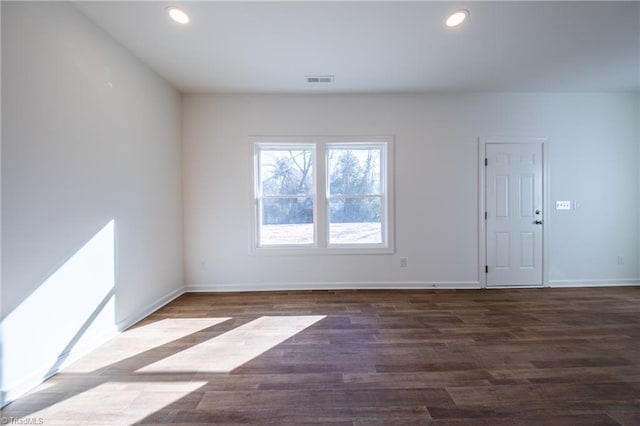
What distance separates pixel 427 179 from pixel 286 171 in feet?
6.59

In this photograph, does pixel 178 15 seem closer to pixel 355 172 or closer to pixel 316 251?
pixel 355 172

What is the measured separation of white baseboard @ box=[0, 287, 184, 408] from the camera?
1.58 metres

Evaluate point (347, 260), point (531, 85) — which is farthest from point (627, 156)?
point (347, 260)

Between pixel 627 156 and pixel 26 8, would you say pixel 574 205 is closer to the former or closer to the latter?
pixel 627 156

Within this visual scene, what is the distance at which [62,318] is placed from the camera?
1.89 metres

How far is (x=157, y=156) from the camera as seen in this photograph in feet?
10.0

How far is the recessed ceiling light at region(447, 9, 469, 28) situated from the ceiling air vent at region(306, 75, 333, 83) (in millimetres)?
1317

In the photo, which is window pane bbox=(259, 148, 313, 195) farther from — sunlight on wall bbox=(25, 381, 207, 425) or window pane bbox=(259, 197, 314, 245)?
sunlight on wall bbox=(25, 381, 207, 425)

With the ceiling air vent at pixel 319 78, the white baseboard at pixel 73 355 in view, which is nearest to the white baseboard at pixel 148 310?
the white baseboard at pixel 73 355

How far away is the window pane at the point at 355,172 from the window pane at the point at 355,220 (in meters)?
0.14

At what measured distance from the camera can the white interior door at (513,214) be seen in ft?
12.0

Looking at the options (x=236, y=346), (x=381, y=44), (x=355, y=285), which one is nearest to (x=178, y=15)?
(x=381, y=44)

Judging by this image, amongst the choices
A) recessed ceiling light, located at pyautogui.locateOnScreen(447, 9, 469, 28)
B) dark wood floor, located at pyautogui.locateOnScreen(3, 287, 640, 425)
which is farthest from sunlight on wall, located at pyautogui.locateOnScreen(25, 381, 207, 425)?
recessed ceiling light, located at pyautogui.locateOnScreen(447, 9, 469, 28)

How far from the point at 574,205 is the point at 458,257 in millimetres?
1828
